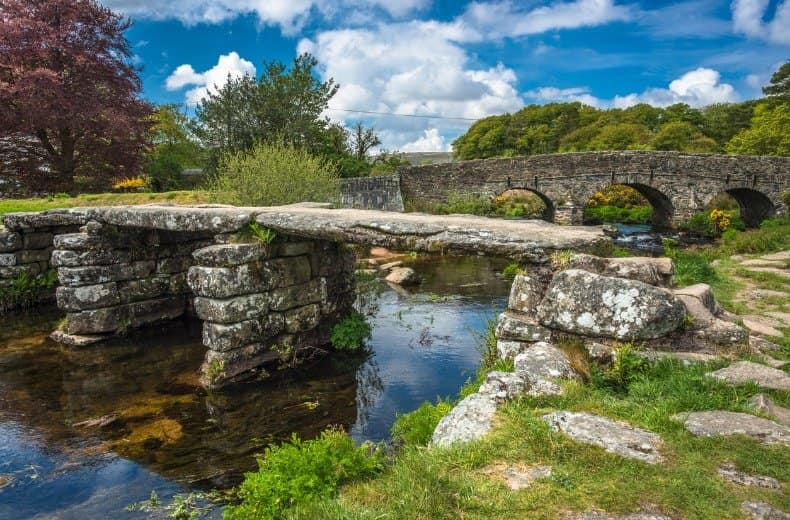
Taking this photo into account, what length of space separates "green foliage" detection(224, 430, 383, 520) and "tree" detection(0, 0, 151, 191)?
20.8 meters

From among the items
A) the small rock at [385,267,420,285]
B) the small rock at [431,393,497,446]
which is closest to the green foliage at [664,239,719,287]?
the small rock at [431,393,497,446]

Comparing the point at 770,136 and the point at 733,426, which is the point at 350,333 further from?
the point at 770,136

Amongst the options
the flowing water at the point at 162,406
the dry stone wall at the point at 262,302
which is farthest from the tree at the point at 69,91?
the dry stone wall at the point at 262,302

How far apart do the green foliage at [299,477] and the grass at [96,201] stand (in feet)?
43.0

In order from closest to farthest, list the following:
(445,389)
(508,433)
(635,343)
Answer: (508,433) → (635,343) → (445,389)

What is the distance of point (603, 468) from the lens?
105 inches

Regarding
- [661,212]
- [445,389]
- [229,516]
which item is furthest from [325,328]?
[661,212]

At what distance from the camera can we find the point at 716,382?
3.52 meters

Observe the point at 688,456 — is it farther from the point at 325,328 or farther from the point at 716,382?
the point at 325,328

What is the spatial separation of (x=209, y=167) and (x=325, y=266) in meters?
20.6

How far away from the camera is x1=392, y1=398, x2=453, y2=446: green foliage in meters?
4.18

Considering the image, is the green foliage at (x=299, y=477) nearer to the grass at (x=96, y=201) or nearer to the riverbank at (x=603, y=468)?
the riverbank at (x=603, y=468)

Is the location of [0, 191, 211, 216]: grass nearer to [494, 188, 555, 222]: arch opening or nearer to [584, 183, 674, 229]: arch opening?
[494, 188, 555, 222]: arch opening

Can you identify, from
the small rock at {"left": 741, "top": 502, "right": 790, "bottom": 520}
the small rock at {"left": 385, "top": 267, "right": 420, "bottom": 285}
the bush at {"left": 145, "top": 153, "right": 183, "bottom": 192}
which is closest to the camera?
the small rock at {"left": 741, "top": 502, "right": 790, "bottom": 520}
